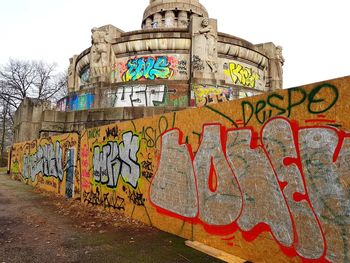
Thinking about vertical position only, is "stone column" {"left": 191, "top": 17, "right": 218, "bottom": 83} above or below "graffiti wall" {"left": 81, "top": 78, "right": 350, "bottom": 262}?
above

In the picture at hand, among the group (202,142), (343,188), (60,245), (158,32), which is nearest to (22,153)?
(158,32)

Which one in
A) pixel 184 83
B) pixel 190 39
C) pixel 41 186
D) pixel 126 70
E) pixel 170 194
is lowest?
pixel 41 186

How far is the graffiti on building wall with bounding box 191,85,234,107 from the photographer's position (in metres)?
15.0

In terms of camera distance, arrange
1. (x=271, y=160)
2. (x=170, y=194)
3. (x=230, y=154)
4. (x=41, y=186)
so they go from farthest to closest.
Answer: (x=41, y=186) < (x=170, y=194) < (x=230, y=154) < (x=271, y=160)

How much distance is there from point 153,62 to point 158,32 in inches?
81.3

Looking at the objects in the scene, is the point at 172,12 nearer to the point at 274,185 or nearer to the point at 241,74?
the point at 241,74

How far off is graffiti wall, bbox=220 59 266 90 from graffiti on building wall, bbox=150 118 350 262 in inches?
566

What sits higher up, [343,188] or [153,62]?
[153,62]

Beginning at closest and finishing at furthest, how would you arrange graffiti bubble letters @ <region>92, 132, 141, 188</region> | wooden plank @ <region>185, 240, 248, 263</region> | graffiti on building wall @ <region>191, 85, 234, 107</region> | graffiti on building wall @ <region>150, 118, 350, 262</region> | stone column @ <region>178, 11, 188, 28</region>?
graffiti on building wall @ <region>150, 118, 350, 262</region>
wooden plank @ <region>185, 240, 248, 263</region>
graffiti bubble letters @ <region>92, 132, 141, 188</region>
graffiti on building wall @ <region>191, 85, 234, 107</region>
stone column @ <region>178, 11, 188, 28</region>

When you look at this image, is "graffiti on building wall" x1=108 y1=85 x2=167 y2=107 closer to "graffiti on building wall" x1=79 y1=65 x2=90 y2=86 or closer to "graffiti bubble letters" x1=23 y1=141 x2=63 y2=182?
"graffiti bubble letters" x1=23 y1=141 x2=63 y2=182

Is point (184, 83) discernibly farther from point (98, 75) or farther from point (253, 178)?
point (253, 178)

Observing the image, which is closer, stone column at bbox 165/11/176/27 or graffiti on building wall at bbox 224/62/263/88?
graffiti on building wall at bbox 224/62/263/88

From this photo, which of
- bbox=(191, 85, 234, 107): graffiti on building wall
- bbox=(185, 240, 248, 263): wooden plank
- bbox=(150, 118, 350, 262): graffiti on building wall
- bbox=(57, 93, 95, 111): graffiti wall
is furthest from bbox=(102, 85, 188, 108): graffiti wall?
bbox=(185, 240, 248, 263): wooden plank

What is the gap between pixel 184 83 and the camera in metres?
15.4
